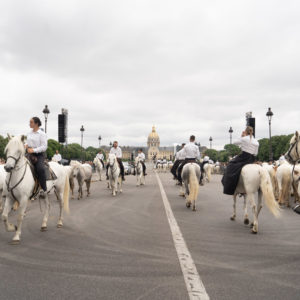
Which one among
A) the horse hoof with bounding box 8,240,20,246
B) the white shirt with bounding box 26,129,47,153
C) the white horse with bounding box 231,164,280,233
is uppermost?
the white shirt with bounding box 26,129,47,153

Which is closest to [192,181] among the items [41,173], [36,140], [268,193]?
[268,193]

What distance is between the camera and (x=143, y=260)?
506 cm

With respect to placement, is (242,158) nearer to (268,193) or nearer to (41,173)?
(268,193)

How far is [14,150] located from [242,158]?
5.77 m

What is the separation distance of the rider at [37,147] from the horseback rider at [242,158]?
16.1 ft

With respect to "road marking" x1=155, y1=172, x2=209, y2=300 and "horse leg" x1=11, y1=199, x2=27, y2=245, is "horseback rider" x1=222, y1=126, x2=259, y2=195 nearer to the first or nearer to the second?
"road marking" x1=155, y1=172, x2=209, y2=300

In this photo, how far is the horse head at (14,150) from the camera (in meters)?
6.27

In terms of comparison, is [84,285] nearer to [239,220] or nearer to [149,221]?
[149,221]

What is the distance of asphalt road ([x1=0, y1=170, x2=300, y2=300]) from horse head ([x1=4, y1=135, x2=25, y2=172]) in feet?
5.53

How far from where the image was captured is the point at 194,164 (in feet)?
38.3

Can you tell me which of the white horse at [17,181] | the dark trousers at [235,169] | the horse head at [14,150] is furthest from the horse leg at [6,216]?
the dark trousers at [235,169]

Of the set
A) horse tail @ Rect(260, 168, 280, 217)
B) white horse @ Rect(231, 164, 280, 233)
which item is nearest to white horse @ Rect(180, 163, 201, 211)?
white horse @ Rect(231, 164, 280, 233)

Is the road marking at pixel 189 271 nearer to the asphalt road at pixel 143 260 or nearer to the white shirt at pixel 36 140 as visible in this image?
the asphalt road at pixel 143 260

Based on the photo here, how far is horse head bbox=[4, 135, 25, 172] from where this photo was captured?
247 inches
